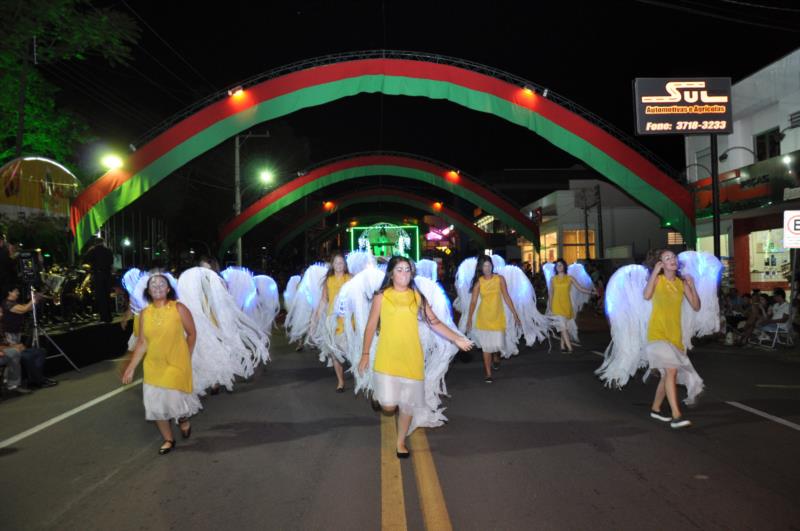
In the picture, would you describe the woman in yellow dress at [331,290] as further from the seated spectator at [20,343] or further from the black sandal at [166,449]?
the seated spectator at [20,343]

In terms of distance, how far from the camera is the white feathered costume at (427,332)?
6184mm

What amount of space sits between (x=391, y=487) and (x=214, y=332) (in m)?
4.17

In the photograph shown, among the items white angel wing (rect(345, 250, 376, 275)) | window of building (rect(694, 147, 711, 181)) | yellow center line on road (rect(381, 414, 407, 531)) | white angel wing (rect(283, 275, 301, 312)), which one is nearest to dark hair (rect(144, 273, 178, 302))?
yellow center line on road (rect(381, 414, 407, 531))

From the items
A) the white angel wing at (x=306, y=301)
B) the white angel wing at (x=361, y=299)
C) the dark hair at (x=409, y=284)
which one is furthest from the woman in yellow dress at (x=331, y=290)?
the dark hair at (x=409, y=284)

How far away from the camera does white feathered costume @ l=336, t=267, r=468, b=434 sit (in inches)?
243

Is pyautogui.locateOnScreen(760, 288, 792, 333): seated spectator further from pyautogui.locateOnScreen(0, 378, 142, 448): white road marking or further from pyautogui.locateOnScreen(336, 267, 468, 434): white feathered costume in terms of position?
pyautogui.locateOnScreen(0, 378, 142, 448): white road marking

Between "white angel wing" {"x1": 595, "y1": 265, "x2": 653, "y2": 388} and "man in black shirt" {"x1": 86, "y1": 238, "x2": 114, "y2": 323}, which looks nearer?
"white angel wing" {"x1": 595, "y1": 265, "x2": 653, "y2": 388}

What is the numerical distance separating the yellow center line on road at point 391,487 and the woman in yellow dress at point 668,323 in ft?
9.08

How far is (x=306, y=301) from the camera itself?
12.0 m

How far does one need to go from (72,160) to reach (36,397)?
23.7 meters

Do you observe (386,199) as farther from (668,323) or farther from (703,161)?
(668,323)

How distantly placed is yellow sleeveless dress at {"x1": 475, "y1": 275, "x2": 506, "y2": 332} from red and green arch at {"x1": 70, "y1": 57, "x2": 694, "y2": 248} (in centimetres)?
937

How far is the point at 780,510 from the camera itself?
166 inches

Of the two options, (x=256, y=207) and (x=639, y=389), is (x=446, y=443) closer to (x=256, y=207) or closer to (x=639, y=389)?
(x=639, y=389)
